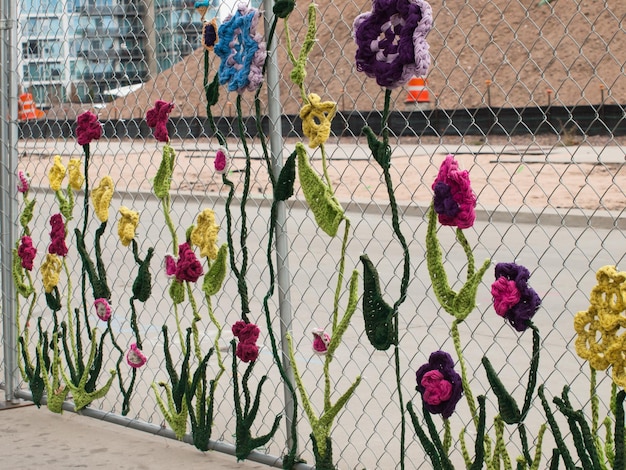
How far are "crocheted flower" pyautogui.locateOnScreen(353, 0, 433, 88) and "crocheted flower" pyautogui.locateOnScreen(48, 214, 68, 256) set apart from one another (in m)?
1.83

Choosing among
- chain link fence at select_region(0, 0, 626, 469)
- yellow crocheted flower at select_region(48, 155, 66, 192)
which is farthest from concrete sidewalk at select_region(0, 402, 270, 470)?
yellow crocheted flower at select_region(48, 155, 66, 192)

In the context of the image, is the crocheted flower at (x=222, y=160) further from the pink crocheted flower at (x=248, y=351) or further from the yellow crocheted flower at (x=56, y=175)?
the yellow crocheted flower at (x=56, y=175)

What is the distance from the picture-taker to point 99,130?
13.8 feet

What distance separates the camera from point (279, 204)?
3.52m

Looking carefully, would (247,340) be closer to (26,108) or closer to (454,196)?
(454,196)

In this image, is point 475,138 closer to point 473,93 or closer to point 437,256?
point 473,93

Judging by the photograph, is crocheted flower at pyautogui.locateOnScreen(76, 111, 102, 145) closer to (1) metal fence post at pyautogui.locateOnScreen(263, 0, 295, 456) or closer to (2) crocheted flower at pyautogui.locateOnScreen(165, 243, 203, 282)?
(2) crocheted flower at pyautogui.locateOnScreen(165, 243, 203, 282)

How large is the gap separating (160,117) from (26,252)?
108cm

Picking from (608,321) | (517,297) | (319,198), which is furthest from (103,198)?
(608,321)

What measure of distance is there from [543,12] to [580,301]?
40882 millimetres

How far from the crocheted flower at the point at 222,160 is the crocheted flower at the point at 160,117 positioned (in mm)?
332

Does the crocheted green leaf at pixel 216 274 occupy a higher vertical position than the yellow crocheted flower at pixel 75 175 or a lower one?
lower

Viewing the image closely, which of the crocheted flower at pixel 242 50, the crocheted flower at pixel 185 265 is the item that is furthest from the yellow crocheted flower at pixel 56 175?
the crocheted flower at pixel 242 50

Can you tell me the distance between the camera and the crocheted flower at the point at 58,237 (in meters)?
4.36
